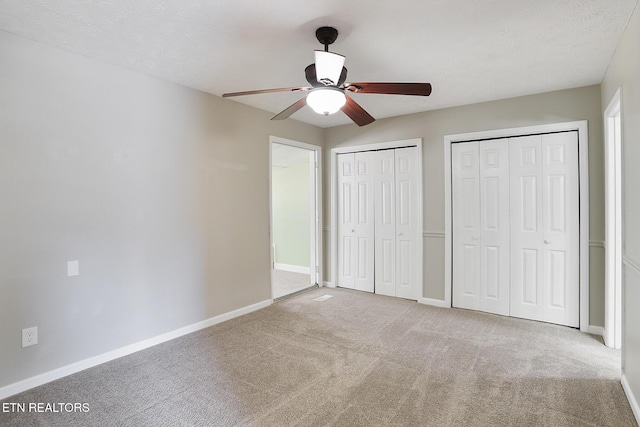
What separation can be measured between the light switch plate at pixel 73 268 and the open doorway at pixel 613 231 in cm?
448

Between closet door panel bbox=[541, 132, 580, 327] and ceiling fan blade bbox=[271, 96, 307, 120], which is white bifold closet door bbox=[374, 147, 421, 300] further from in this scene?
ceiling fan blade bbox=[271, 96, 307, 120]

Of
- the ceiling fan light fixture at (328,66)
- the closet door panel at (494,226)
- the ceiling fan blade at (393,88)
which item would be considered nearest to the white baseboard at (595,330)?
the closet door panel at (494,226)

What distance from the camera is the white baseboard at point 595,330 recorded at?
10.8 ft

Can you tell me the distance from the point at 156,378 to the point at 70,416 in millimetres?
540

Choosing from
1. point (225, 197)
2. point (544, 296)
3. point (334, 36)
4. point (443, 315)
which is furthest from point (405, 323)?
point (334, 36)

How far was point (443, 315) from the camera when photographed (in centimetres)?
390

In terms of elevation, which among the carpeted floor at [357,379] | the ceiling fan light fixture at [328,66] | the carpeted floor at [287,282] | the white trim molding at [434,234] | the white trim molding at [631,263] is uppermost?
the ceiling fan light fixture at [328,66]

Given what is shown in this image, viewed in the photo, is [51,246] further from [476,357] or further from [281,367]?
[476,357]

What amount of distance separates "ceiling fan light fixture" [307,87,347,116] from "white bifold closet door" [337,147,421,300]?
7.91 feet

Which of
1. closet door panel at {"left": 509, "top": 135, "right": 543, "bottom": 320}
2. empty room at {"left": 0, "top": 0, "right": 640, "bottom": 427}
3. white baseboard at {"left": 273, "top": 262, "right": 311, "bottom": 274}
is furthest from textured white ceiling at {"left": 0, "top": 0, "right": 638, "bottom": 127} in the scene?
white baseboard at {"left": 273, "top": 262, "right": 311, "bottom": 274}

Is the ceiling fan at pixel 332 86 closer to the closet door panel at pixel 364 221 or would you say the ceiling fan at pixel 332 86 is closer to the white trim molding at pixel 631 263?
the white trim molding at pixel 631 263

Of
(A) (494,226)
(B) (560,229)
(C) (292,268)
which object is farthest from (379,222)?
(C) (292,268)

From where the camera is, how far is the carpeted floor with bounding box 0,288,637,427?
206 cm

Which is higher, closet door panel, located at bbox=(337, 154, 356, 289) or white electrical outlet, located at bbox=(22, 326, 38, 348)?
closet door panel, located at bbox=(337, 154, 356, 289)
